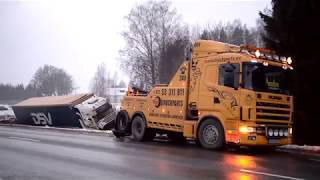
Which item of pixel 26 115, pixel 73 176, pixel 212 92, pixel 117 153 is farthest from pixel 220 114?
pixel 26 115

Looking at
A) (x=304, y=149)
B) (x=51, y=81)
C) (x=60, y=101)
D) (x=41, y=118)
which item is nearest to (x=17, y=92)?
(x=51, y=81)

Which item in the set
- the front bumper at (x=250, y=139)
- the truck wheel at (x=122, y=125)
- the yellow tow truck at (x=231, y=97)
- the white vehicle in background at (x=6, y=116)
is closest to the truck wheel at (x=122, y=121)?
the truck wheel at (x=122, y=125)

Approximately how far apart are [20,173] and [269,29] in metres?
11.6

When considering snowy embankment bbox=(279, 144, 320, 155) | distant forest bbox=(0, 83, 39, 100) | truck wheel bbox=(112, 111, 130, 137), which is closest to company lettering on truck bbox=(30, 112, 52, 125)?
truck wheel bbox=(112, 111, 130, 137)

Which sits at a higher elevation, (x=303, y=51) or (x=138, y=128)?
(x=303, y=51)

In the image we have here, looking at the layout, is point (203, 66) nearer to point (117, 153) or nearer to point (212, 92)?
point (212, 92)

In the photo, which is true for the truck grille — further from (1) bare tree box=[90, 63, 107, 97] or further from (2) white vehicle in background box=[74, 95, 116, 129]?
(1) bare tree box=[90, 63, 107, 97]

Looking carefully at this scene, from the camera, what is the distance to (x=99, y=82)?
124 m

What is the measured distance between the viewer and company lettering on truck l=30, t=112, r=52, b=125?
31281 millimetres

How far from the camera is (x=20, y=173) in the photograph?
10.3 meters

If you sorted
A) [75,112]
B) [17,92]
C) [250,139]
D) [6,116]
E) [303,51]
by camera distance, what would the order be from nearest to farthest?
[250,139] < [303,51] < [75,112] < [6,116] < [17,92]

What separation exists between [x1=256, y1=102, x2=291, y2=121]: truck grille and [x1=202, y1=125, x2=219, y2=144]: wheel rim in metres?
1.57

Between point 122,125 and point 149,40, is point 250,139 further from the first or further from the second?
point 149,40

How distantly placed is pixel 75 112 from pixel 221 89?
14759mm
